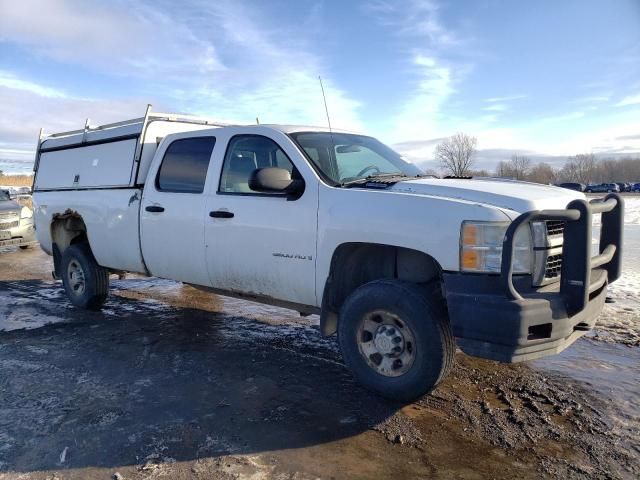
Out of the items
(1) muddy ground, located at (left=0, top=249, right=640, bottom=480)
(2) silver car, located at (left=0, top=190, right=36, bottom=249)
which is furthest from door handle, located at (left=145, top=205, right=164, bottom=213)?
(2) silver car, located at (left=0, top=190, right=36, bottom=249)

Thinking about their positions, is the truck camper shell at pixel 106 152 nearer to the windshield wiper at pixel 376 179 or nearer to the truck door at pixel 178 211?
the truck door at pixel 178 211

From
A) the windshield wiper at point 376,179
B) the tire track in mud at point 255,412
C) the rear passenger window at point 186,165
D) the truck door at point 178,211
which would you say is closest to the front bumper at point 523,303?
the tire track in mud at point 255,412

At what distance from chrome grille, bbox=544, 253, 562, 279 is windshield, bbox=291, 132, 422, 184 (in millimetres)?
1557

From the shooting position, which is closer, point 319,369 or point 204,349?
point 319,369

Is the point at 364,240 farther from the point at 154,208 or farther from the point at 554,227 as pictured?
the point at 154,208

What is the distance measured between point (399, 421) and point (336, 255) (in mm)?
1259

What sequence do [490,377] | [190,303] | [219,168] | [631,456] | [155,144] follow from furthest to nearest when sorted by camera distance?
[190,303], [155,144], [219,168], [490,377], [631,456]

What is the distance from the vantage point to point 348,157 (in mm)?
4668

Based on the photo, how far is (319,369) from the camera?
15.1ft

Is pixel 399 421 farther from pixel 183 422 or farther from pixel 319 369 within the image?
pixel 183 422

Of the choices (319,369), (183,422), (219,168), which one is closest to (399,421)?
(319,369)

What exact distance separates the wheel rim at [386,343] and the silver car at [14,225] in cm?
1036

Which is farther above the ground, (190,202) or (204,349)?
(190,202)

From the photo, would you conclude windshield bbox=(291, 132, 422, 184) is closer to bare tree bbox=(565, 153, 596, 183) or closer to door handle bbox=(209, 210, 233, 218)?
door handle bbox=(209, 210, 233, 218)
